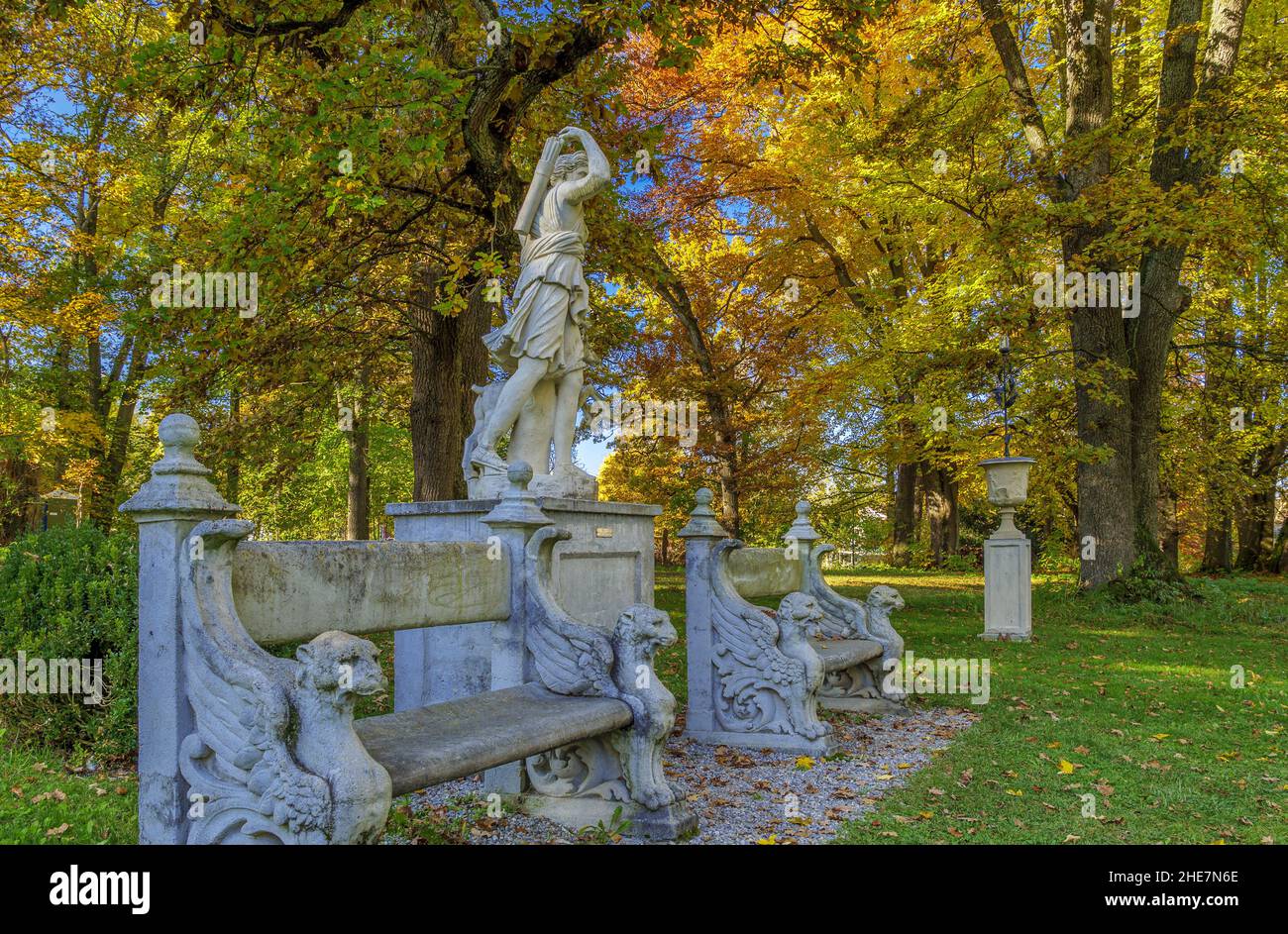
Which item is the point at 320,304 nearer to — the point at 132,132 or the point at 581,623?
the point at 132,132

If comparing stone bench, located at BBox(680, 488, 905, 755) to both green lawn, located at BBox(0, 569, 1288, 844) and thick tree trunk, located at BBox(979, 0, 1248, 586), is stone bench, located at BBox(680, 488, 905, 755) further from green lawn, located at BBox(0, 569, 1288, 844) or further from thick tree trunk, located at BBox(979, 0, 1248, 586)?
thick tree trunk, located at BBox(979, 0, 1248, 586)

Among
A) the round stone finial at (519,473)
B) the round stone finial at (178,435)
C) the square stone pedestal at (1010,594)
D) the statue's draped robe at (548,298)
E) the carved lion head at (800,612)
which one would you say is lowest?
the square stone pedestal at (1010,594)

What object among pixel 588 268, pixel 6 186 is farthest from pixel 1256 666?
pixel 6 186

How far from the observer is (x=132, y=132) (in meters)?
14.9

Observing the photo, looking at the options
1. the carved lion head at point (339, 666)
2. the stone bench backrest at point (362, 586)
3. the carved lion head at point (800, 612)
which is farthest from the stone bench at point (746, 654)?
the carved lion head at point (339, 666)

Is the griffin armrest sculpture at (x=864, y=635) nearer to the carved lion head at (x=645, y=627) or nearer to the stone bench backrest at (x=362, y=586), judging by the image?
the carved lion head at (x=645, y=627)

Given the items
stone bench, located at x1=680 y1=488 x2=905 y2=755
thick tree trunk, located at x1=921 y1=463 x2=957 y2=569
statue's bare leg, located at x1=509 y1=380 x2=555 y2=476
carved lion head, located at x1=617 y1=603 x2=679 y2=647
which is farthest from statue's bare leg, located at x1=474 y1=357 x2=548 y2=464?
thick tree trunk, located at x1=921 y1=463 x2=957 y2=569

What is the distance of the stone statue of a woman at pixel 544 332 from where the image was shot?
5938mm

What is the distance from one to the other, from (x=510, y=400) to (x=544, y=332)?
20.2 inches

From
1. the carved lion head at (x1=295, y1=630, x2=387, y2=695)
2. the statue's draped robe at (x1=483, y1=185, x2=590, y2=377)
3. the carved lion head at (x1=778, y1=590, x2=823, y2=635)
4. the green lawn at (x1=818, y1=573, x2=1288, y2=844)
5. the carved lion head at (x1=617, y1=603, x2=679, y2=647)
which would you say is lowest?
the green lawn at (x1=818, y1=573, x2=1288, y2=844)

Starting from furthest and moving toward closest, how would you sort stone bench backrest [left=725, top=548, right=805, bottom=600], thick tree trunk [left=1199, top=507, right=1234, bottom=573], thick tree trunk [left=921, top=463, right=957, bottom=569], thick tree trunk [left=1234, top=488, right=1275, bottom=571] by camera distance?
thick tree trunk [left=1199, top=507, right=1234, bottom=573] < thick tree trunk [left=1234, top=488, right=1275, bottom=571] < thick tree trunk [left=921, top=463, right=957, bottom=569] < stone bench backrest [left=725, top=548, right=805, bottom=600]

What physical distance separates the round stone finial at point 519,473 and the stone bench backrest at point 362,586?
36 cm

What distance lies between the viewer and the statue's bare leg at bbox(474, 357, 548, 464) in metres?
5.98

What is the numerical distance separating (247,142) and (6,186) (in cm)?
302
